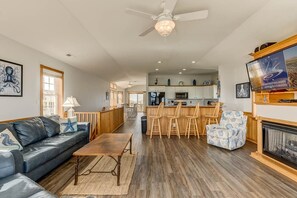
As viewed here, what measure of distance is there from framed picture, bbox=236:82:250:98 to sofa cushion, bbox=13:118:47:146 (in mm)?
5770

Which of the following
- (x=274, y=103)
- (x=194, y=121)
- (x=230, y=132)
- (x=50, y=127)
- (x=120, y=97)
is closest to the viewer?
(x=274, y=103)

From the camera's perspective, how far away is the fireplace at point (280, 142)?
2990 millimetres

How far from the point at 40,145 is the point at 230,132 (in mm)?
4076

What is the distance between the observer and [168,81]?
1006cm

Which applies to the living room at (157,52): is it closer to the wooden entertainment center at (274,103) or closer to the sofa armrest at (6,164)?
the wooden entertainment center at (274,103)

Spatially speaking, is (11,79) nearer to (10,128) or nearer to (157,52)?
(10,128)

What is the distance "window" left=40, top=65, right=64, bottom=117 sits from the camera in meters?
4.50

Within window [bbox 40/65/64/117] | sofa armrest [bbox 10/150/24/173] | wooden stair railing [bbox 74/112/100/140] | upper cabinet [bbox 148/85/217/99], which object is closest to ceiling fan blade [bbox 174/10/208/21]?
sofa armrest [bbox 10/150/24/173]

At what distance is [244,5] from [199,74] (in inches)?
293

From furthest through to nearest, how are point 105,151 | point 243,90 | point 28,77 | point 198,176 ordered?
point 243,90
point 28,77
point 198,176
point 105,151

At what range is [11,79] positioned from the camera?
140 inches

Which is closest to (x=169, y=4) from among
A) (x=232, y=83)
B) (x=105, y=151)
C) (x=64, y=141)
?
(x=105, y=151)

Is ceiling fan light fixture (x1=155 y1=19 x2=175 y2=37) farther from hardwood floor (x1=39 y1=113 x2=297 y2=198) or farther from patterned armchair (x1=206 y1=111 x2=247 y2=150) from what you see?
patterned armchair (x1=206 y1=111 x2=247 y2=150)

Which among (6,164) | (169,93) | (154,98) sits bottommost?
(6,164)
